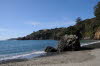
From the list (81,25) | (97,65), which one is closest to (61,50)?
(97,65)

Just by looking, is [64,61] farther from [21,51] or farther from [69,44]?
[21,51]

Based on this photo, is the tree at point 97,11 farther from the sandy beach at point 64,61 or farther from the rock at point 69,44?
the sandy beach at point 64,61

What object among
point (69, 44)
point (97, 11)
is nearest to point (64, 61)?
point (69, 44)

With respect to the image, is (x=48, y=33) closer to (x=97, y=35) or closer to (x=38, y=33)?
(x=38, y=33)

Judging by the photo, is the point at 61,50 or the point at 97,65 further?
the point at 61,50

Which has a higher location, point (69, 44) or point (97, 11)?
point (97, 11)

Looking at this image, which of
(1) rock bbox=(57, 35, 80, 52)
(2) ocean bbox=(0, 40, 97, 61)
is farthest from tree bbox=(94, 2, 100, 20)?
(1) rock bbox=(57, 35, 80, 52)

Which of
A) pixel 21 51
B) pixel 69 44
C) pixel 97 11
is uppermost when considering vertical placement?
pixel 97 11

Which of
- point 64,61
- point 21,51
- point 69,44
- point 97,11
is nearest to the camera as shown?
point 64,61

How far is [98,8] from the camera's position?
86625mm

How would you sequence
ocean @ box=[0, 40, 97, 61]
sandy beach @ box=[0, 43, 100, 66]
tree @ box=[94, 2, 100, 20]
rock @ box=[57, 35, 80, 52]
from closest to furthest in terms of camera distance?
sandy beach @ box=[0, 43, 100, 66] < ocean @ box=[0, 40, 97, 61] < rock @ box=[57, 35, 80, 52] < tree @ box=[94, 2, 100, 20]

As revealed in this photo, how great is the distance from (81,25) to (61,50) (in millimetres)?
91400

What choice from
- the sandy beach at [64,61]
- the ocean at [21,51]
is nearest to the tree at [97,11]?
the ocean at [21,51]

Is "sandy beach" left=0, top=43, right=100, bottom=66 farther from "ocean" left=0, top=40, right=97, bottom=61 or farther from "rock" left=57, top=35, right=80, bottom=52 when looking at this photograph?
"rock" left=57, top=35, right=80, bottom=52
